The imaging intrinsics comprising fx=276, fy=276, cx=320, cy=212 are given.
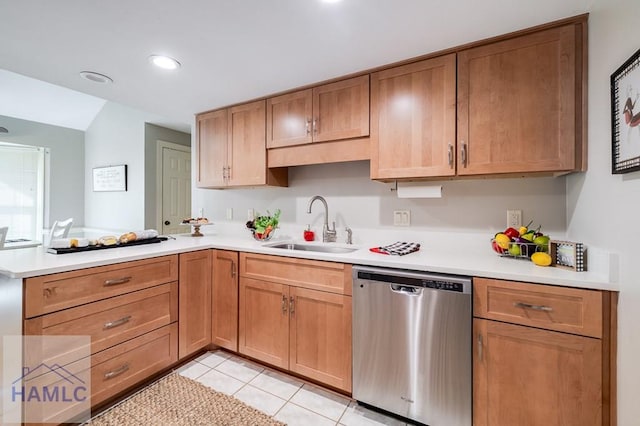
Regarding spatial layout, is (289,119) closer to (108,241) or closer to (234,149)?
(234,149)

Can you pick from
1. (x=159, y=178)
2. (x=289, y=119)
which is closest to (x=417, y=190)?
(x=289, y=119)

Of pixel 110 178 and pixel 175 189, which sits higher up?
pixel 110 178

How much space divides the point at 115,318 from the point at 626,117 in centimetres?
264

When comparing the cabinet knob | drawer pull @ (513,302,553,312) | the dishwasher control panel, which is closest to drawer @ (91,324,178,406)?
the dishwasher control panel

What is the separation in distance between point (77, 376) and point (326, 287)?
1.42 m

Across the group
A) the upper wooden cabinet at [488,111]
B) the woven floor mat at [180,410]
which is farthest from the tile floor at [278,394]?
the upper wooden cabinet at [488,111]

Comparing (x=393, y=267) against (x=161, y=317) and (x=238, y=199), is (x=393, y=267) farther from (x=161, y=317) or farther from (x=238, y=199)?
(x=238, y=199)

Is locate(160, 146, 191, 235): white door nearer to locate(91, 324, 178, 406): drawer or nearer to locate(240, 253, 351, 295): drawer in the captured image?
locate(91, 324, 178, 406): drawer

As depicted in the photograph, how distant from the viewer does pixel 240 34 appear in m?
1.52

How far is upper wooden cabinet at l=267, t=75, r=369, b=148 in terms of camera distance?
1938mm

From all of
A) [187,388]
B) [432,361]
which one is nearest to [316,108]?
[432,361]

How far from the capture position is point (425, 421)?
1.44 metres

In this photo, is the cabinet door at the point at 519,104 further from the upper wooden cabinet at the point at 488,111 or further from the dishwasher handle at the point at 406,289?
the dishwasher handle at the point at 406,289

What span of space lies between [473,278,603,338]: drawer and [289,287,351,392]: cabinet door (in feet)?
2.39
